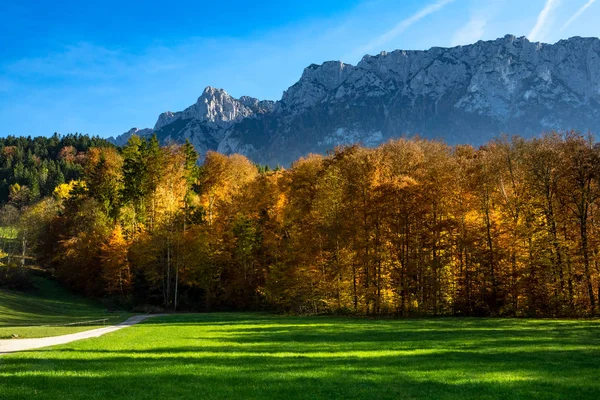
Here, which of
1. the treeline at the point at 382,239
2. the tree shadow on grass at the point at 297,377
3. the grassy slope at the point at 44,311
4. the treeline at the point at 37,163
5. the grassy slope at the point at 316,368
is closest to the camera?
the tree shadow on grass at the point at 297,377

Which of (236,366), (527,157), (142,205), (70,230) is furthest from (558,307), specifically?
(70,230)

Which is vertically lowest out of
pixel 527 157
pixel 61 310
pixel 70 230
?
pixel 61 310

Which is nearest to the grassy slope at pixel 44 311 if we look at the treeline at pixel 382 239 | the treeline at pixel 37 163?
the treeline at pixel 382 239

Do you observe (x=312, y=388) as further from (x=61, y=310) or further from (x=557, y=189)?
(x=61, y=310)

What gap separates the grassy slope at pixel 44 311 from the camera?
96.4 feet

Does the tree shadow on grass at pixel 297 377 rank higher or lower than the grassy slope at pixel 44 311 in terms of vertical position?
higher

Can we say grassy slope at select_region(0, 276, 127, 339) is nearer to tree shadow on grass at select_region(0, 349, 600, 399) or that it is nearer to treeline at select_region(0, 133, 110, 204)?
tree shadow on grass at select_region(0, 349, 600, 399)

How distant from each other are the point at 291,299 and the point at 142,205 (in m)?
34.0

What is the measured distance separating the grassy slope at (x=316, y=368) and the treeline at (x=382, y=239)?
1592 cm

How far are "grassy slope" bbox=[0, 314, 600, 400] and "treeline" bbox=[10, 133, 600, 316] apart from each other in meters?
15.9

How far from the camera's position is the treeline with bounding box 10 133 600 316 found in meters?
37.6

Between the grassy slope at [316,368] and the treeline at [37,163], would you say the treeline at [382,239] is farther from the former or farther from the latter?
the treeline at [37,163]

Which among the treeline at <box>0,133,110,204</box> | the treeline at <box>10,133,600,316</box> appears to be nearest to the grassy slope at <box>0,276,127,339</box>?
the treeline at <box>10,133,600,316</box>

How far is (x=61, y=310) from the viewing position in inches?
1929
